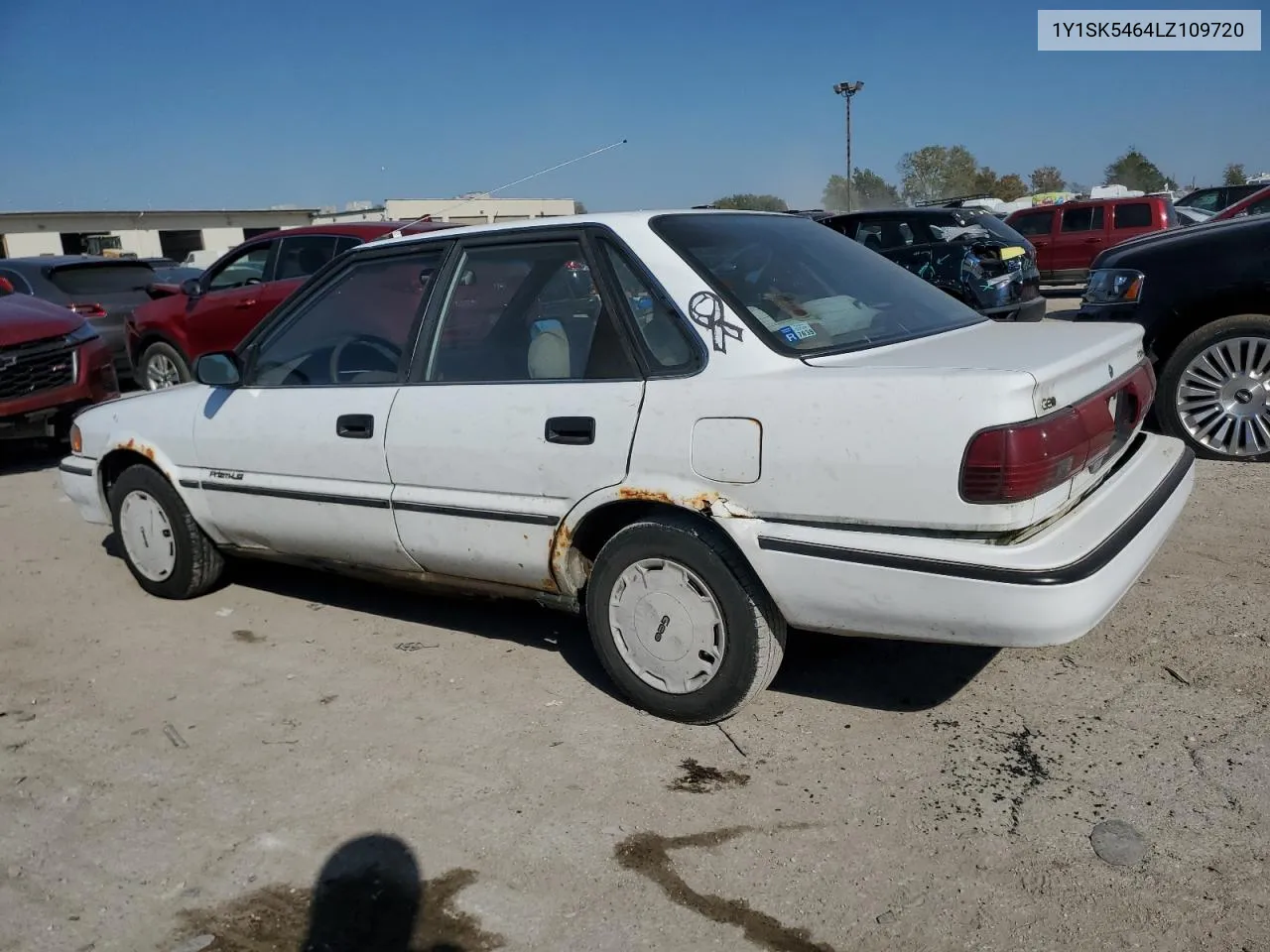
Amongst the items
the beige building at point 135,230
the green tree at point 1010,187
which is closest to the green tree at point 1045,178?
the green tree at point 1010,187

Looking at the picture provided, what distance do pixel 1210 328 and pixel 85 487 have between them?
589 centimetres

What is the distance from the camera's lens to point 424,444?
370cm

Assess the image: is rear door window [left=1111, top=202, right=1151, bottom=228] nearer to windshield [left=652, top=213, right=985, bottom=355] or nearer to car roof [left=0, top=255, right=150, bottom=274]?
car roof [left=0, top=255, right=150, bottom=274]

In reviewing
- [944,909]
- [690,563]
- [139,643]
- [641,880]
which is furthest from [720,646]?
[139,643]

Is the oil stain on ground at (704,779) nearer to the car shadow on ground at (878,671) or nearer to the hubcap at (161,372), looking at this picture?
the car shadow on ground at (878,671)

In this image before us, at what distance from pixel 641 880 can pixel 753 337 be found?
1.53 metres

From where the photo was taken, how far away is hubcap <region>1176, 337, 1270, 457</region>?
5.75 metres

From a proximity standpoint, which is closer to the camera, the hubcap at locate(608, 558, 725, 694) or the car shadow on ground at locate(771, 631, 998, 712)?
the hubcap at locate(608, 558, 725, 694)

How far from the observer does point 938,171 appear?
6538 centimetres

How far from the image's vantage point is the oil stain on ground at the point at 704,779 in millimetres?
3047

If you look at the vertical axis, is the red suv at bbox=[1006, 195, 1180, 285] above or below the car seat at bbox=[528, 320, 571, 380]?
above

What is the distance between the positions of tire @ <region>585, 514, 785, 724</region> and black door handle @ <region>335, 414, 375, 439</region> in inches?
41.3

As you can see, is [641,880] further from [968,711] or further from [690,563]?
[968,711]

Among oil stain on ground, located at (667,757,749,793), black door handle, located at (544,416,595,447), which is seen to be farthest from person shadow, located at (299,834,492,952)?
black door handle, located at (544,416,595,447)
